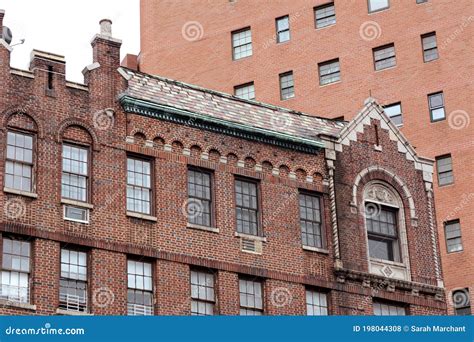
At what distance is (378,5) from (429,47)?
4.59 m

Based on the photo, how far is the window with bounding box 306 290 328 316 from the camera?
44.6 m

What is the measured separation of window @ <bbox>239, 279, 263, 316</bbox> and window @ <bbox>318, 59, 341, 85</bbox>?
31.7m

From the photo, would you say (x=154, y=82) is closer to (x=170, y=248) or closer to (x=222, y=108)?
(x=222, y=108)

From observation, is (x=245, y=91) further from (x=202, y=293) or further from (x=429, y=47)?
(x=202, y=293)

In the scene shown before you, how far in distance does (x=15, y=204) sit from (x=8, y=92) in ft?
12.6

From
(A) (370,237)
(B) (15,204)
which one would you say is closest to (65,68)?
(B) (15,204)

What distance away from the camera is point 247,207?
44812mm

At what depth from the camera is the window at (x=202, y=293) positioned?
4219 centimetres

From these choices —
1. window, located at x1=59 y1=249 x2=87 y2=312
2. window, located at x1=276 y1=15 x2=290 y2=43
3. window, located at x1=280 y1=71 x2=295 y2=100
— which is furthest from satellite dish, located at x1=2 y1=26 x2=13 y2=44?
window, located at x1=276 y1=15 x2=290 y2=43

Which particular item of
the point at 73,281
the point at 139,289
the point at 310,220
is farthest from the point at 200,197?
the point at 73,281

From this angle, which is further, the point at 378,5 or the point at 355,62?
the point at 378,5

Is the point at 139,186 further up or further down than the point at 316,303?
further up

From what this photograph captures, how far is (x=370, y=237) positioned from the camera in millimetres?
47281

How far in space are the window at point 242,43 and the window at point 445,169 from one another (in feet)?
47.8
